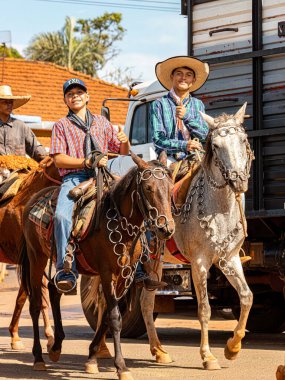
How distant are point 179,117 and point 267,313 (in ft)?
11.9

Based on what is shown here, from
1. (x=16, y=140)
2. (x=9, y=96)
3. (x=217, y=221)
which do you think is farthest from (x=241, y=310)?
(x=9, y=96)

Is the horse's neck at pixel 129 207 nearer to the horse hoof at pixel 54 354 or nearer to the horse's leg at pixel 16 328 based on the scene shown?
the horse hoof at pixel 54 354

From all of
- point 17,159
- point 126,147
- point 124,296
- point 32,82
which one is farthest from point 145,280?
point 32,82

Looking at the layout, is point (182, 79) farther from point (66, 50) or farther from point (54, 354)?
point (66, 50)

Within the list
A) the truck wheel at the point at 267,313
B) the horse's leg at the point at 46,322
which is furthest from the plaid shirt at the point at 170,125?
the truck wheel at the point at 267,313

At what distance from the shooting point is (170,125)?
34.9 feet

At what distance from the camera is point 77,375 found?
917 centimetres

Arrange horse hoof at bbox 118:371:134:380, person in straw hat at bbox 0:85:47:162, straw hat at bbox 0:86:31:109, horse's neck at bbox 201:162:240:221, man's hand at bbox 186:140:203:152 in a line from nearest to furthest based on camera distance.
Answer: horse hoof at bbox 118:371:134:380 < horse's neck at bbox 201:162:240:221 < man's hand at bbox 186:140:203:152 < straw hat at bbox 0:86:31:109 < person in straw hat at bbox 0:85:47:162

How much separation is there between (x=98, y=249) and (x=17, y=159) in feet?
9.81

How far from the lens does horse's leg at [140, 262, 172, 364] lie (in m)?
10.1

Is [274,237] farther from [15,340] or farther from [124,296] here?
[15,340]

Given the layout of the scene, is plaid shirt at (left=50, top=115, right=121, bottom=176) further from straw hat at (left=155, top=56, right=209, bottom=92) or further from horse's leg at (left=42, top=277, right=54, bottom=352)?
horse's leg at (left=42, top=277, right=54, bottom=352)

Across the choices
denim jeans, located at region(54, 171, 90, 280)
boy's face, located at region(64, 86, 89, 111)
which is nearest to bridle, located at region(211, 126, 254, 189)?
boy's face, located at region(64, 86, 89, 111)

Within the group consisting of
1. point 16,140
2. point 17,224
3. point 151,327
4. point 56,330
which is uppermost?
point 16,140
